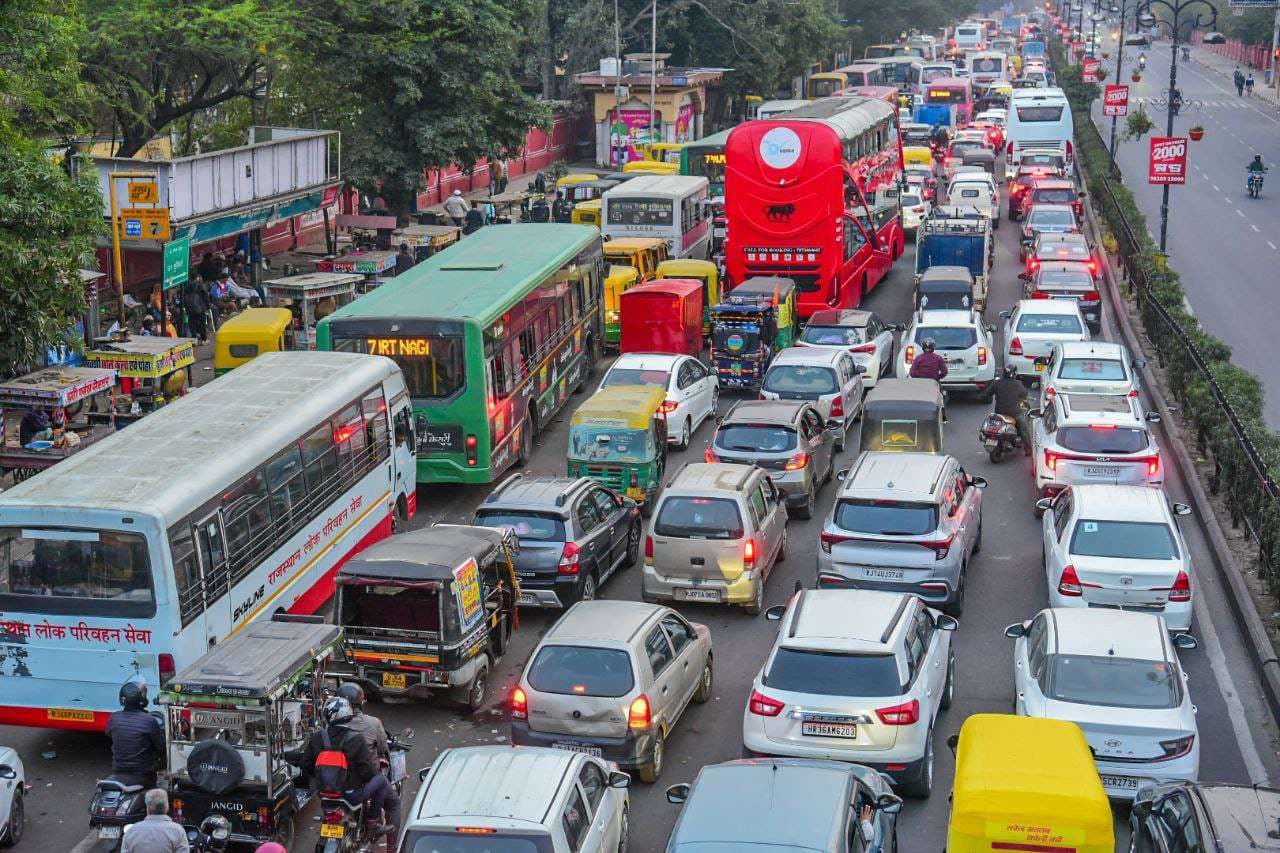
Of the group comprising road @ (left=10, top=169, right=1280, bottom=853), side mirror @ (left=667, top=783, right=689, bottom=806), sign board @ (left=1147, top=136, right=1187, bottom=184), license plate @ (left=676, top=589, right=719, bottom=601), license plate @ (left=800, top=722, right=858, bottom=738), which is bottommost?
road @ (left=10, top=169, right=1280, bottom=853)

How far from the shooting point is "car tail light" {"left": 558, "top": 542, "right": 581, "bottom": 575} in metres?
18.3

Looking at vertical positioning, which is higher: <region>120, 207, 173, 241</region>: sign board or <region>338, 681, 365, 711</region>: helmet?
<region>120, 207, 173, 241</region>: sign board

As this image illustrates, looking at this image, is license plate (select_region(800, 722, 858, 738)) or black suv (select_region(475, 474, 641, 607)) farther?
black suv (select_region(475, 474, 641, 607))

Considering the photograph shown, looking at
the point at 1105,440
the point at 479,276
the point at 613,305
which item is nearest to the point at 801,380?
the point at 479,276

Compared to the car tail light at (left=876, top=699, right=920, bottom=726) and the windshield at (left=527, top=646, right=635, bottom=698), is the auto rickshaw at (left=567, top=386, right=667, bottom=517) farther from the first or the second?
the car tail light at (left=876, top=699, right=920, bottom=726)

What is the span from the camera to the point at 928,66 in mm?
94812

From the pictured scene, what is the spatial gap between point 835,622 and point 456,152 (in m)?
32.0

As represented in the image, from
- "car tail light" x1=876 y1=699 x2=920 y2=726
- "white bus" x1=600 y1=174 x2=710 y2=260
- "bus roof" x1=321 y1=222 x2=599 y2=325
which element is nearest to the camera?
"car tail light" x1=876 y1=699 x2=920 y2=726

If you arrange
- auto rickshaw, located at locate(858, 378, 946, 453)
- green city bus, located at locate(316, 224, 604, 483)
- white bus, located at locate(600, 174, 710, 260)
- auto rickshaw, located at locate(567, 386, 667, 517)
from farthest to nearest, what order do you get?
white bus, located at locate(600, 174, 710, 260)
auto rickshaw, located at locate(858, 378, 946, 453)
green city bus, located at locate(316, 224, 604, 483)
auto rickshaw, located at locate(567, 386, 667, 517)

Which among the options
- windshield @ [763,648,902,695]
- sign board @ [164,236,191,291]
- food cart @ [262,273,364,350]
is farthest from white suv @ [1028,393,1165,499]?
food cart @ [262,273,364,350]

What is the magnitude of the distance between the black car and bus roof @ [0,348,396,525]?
344 inches

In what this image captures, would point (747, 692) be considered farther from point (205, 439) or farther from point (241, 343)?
point (241, 343)

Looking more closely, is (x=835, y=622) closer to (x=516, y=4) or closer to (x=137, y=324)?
(x=137, y=324)

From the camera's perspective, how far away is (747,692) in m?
16.5
